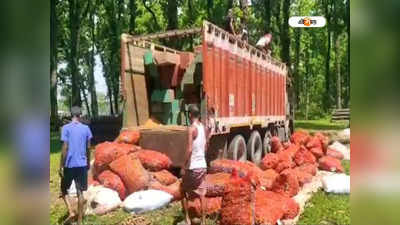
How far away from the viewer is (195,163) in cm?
505

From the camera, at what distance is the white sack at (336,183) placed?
5.33m

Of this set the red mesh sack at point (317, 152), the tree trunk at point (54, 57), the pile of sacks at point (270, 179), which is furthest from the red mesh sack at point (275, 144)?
the tree trunk at point (54, 57)

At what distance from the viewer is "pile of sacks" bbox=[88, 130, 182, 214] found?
580 cm

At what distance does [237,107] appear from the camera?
6680 millimetres

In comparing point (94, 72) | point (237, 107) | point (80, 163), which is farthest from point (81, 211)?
point (237, 107)

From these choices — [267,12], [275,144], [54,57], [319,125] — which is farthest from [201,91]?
[54,57]

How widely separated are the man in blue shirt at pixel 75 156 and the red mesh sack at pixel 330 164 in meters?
2.68

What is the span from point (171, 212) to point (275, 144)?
2.53 m

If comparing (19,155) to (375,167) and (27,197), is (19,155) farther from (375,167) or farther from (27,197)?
(375,167)

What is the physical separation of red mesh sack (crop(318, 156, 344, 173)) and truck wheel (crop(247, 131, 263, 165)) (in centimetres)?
96

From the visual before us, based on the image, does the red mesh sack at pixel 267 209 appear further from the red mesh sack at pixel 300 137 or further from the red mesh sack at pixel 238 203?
the red mesh sack at pixel 300 137

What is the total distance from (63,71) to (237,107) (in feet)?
7.58

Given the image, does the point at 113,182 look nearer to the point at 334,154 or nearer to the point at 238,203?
the point at 238,203

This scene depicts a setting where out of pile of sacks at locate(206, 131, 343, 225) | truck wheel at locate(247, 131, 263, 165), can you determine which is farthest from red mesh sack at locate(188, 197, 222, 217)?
truck wheel at locate(247, 131, 263, 165)
